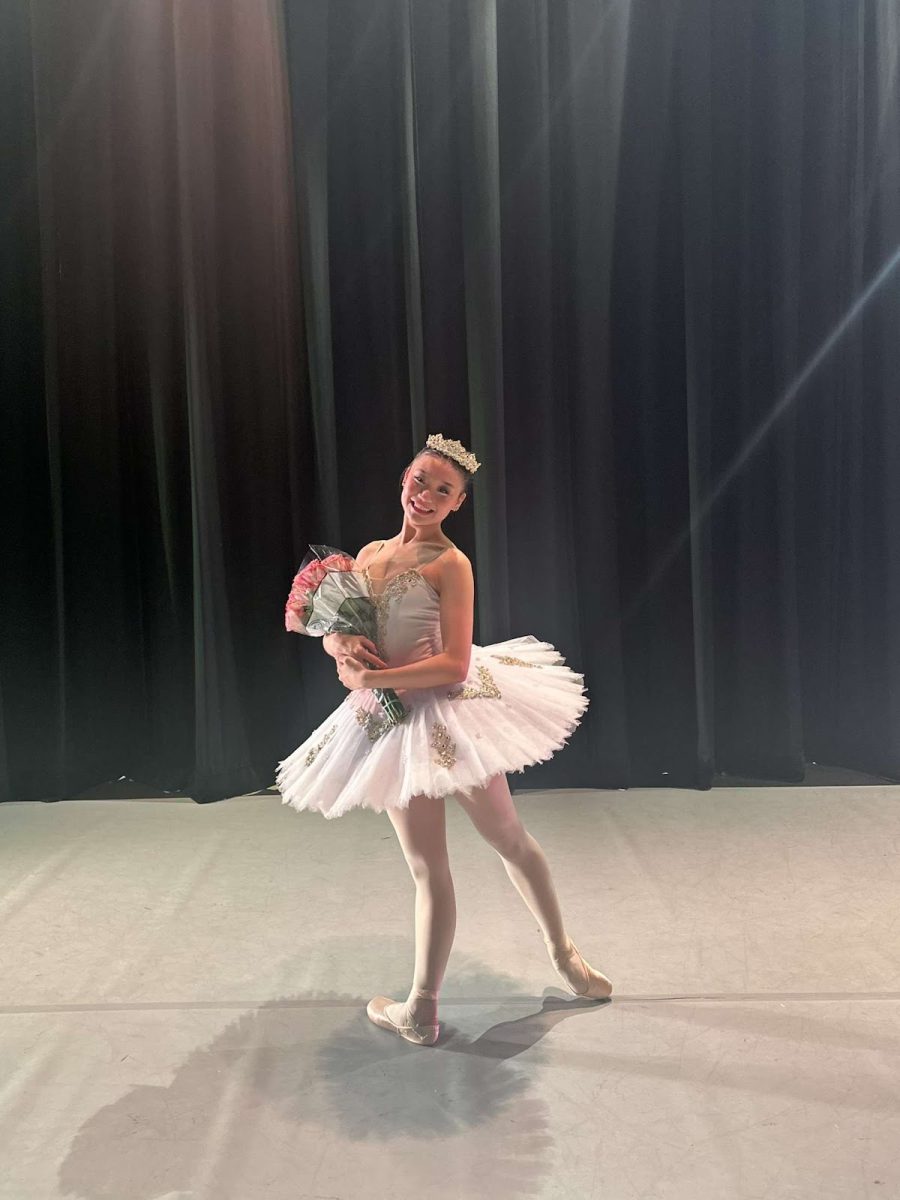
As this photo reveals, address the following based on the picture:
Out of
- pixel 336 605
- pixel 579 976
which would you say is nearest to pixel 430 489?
pixel 336 605

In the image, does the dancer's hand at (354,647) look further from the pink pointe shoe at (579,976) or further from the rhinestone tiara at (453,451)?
the pink pointe shoe at (579,976)

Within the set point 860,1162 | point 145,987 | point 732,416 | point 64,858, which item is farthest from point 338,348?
point 860,1162

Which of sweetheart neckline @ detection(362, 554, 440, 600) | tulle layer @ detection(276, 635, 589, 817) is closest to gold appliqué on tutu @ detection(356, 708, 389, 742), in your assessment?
tulle layer @ detection(276, 635, 589, 817)

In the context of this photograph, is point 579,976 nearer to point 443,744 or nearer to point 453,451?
point 443,744

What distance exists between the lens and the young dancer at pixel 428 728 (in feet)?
5.79

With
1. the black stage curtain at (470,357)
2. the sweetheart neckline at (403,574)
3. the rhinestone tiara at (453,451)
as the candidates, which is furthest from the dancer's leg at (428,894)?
Answer: the black stage curtain at (470,357)

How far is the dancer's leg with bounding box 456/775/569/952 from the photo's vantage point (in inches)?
73.3

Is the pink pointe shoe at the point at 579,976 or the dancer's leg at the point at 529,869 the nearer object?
the dancer's leg at the point at 529,869

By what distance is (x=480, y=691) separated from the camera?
1.88 m

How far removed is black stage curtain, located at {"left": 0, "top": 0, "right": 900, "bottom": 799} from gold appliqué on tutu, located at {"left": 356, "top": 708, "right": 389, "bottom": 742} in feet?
5.19

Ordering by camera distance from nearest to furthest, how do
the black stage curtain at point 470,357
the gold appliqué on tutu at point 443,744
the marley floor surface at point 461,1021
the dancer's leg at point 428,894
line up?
the marley floor surface at point 461,1021 → the gold appliqué on tutu at point 443,744 → the dancer's leg at point 428,894 → the black stage curtain at point 470,357

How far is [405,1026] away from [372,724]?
2.02 feet

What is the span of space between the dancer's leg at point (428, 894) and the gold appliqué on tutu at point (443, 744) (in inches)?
4.7

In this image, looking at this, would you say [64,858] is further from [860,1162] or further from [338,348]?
[860,1162]
